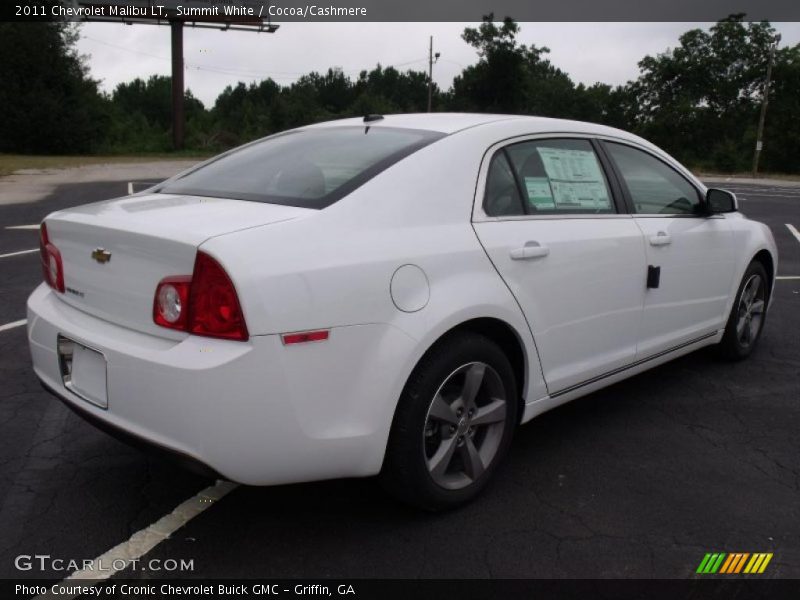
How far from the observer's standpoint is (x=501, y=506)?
303 cm

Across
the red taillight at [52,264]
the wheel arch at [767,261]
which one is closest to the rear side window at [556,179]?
the red taillight at [52,264]

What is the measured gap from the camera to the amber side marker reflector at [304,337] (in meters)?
2.33

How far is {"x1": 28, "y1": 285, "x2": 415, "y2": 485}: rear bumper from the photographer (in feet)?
7.57

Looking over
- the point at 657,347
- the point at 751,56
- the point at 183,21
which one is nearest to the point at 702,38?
the point at 751,56

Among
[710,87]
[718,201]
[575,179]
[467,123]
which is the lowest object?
[718,201]

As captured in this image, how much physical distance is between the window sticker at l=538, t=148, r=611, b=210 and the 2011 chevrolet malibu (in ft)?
0.04

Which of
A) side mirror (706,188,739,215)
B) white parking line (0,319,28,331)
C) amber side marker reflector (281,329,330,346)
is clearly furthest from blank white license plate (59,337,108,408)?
side mirror (706,188,739,215)

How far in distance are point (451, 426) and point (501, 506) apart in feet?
1.39

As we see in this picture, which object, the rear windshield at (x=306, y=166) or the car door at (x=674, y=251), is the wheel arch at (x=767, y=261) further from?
the rear windshield at (x=306, y=166)

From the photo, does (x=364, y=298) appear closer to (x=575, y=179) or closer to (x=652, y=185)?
(x=575, y=179)

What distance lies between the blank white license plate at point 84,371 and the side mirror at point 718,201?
3.35 metres

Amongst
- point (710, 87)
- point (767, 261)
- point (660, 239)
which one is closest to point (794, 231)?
point (767, 261)

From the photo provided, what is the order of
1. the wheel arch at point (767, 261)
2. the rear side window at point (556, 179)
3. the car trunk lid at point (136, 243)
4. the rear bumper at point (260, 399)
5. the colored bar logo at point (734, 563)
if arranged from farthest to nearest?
the wheel arch at point (767, 261) → the rear side window at point (556, 179) → the colored bar logo at point (734, 563) → the car trunk lid at point (136, 243) → the rear bumper at point (260, 399)

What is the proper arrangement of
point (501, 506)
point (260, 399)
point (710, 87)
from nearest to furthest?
point (260, 399) → point (501, 506) → point (710, 87)
